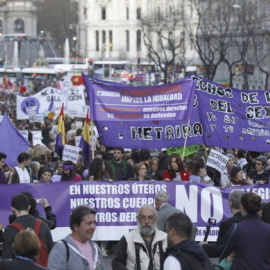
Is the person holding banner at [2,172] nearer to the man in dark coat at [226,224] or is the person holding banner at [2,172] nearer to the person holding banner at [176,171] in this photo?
the person holding banner at [176,171]

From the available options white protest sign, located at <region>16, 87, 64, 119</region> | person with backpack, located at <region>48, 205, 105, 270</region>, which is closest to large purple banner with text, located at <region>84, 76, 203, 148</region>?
person with backpack, located at <region>48, 205, 105, 270</region>

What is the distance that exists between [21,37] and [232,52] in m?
81.4

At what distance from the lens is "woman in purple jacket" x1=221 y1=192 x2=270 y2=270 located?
9977mm

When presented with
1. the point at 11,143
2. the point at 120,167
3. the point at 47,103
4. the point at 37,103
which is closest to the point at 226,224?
the point at 120,167

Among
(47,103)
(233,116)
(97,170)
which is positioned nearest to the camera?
(97,170)

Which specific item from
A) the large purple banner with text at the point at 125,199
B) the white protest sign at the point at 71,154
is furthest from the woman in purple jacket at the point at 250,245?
the white protest sign at the point at 71,154

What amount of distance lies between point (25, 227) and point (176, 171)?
17.1 feet

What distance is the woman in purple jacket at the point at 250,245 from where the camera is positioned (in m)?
9.98

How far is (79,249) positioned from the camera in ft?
30.3

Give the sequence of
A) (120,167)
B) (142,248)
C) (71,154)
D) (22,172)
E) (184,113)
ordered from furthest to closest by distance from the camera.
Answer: (71,154), (120,167), (184,113), (22,172), (142,248)

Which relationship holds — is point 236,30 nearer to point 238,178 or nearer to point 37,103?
point 37,103

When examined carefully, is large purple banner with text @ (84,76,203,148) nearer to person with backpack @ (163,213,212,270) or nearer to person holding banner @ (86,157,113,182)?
person holding banner @ (86,157,113,182)

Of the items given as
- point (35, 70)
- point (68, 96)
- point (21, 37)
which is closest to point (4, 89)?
point (68, 96)

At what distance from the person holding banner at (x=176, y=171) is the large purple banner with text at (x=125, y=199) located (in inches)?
47.0
